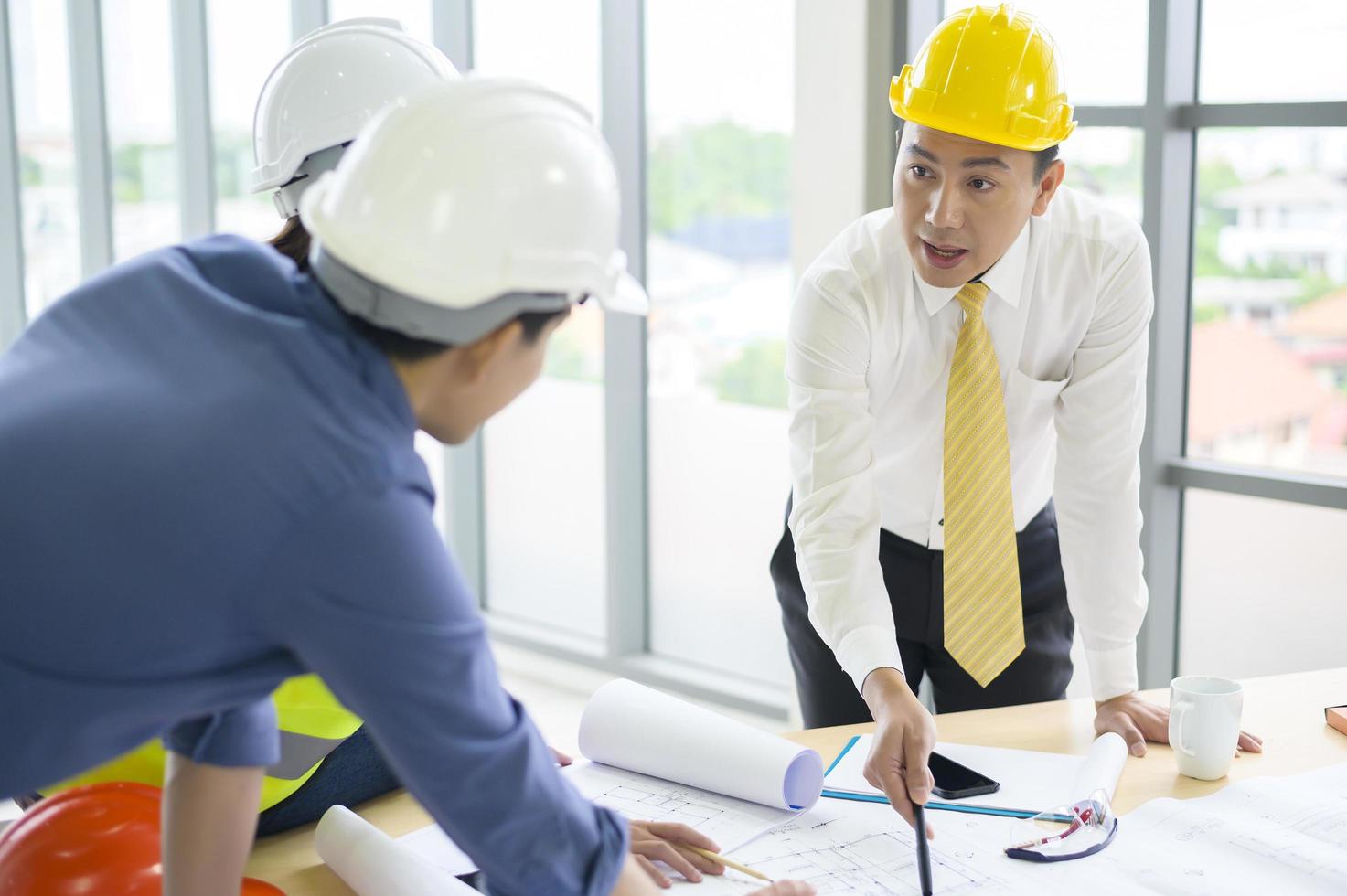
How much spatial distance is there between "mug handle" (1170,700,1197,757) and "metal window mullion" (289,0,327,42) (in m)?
4.21

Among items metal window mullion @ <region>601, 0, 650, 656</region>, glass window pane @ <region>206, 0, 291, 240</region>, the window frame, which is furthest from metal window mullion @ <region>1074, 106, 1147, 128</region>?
glass window pane @ <region>206, 0, 291, 240</region>

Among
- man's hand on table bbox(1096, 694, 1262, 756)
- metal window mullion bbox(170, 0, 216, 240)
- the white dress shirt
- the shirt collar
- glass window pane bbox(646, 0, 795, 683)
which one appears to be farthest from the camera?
metal window mullion bbox(170, 0, 216, 240)

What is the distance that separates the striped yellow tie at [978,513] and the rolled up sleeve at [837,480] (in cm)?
16

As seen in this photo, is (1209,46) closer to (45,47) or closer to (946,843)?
(946,843)

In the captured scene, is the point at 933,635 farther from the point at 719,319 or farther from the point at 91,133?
the point at 91,133

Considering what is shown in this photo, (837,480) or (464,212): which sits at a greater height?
(464,212)

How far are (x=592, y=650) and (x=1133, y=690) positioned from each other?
279cm

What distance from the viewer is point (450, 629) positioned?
0.91 m

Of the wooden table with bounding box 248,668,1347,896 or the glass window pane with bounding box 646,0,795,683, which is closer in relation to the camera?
the wooden table with bounding box 248,668,1347,896

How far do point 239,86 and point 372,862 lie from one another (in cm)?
477

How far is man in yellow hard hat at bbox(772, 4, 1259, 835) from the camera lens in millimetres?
1835

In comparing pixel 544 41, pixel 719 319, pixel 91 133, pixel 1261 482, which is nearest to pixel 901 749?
pixel 1261 482

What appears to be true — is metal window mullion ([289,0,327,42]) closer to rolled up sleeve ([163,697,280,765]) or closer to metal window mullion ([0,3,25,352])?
metal window mullion ([0,3,25,352])

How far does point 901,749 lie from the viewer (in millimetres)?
1571
